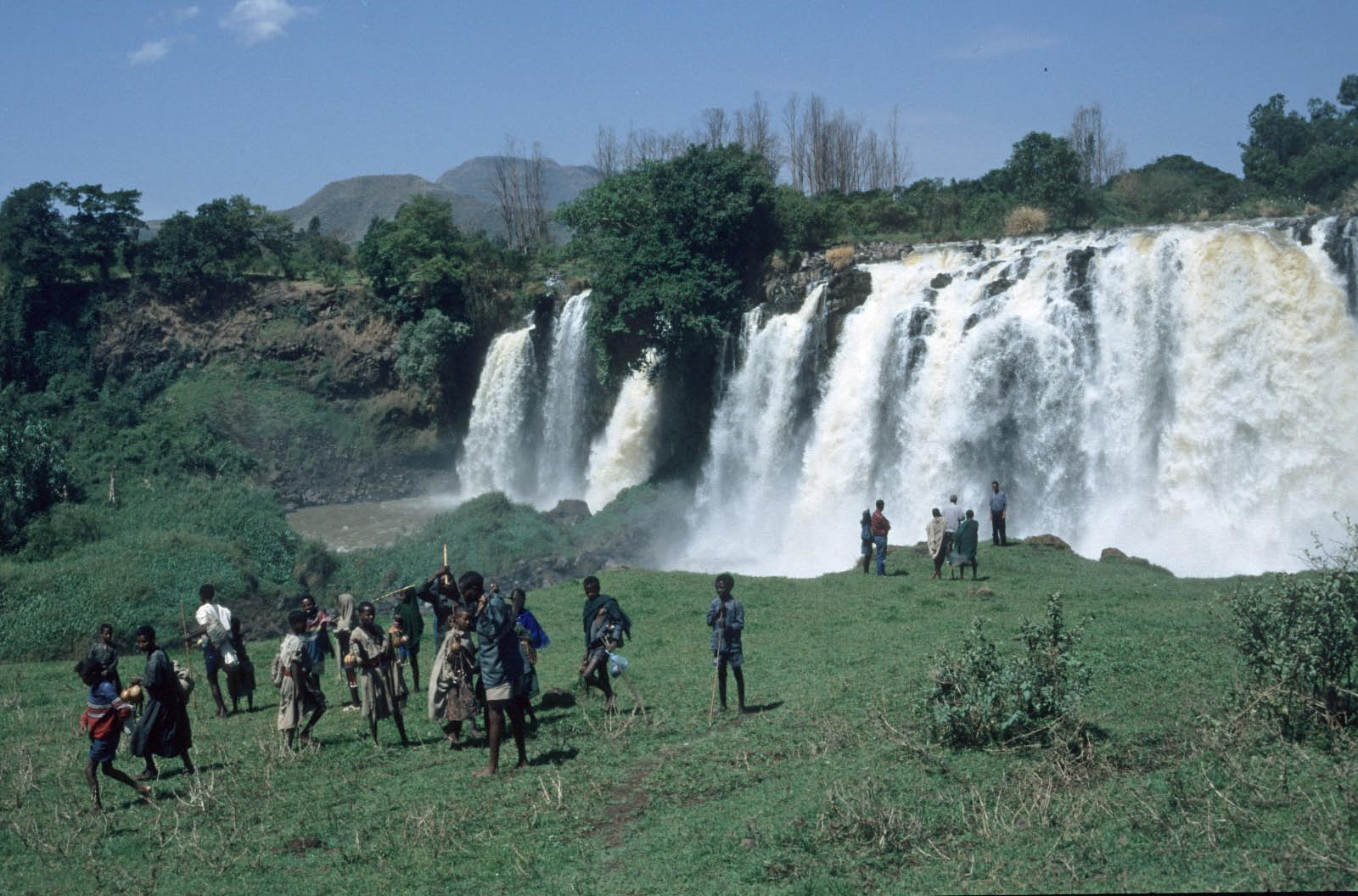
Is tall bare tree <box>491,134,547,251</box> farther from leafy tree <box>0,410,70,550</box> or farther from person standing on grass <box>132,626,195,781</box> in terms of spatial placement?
person standing on grass <box>132,626,195,781</box>

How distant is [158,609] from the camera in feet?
77.2

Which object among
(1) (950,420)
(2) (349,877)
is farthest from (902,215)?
(2) (349,877)

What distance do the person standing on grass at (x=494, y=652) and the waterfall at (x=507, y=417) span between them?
3262 centimetres

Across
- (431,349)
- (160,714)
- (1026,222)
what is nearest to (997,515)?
(1026,222)

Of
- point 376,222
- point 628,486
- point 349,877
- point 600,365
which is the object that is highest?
point 376,222

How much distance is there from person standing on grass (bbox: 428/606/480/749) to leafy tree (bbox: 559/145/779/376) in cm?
2362

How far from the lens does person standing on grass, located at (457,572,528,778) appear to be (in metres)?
9.41

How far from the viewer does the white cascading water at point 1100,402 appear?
75.3ft

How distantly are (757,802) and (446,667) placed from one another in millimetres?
3221

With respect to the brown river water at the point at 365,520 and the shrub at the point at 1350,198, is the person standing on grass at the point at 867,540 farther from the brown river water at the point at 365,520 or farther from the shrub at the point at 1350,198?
the brown river water at the point at 365,520

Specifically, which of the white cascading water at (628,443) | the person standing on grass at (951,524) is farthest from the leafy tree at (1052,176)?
the person standing on grass at (951,524)

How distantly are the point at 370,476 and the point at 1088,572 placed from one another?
32.5 m

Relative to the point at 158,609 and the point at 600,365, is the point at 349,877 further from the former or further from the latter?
the point at 600,365

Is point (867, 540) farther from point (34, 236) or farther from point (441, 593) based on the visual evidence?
point (34, 236)
